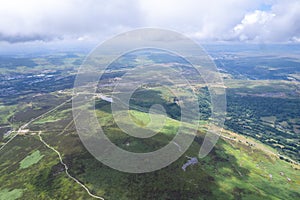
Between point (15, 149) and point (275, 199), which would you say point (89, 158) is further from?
point (275, 199)

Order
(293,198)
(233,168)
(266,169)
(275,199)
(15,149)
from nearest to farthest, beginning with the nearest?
(275,199), (293,198), (233,168), (266,169), (15,149)

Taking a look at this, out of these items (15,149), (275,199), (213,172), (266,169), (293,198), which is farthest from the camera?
(15,149)

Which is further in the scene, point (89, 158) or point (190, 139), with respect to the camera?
point (190, 139)

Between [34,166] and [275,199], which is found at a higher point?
[275,199]

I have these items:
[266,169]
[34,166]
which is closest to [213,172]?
[266,169]

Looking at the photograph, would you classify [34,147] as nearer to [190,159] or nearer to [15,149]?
[15,149]

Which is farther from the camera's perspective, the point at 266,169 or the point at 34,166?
the point at 266,169

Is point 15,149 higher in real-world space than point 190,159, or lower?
lower

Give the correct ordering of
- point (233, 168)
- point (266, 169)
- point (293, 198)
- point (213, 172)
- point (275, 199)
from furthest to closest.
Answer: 1. point (266, 169)
2. point (233, 168)
3. point (213, 172)
4. point (293, 198)
5. point (275, 199)

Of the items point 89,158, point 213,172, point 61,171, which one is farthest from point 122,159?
point 213,172
